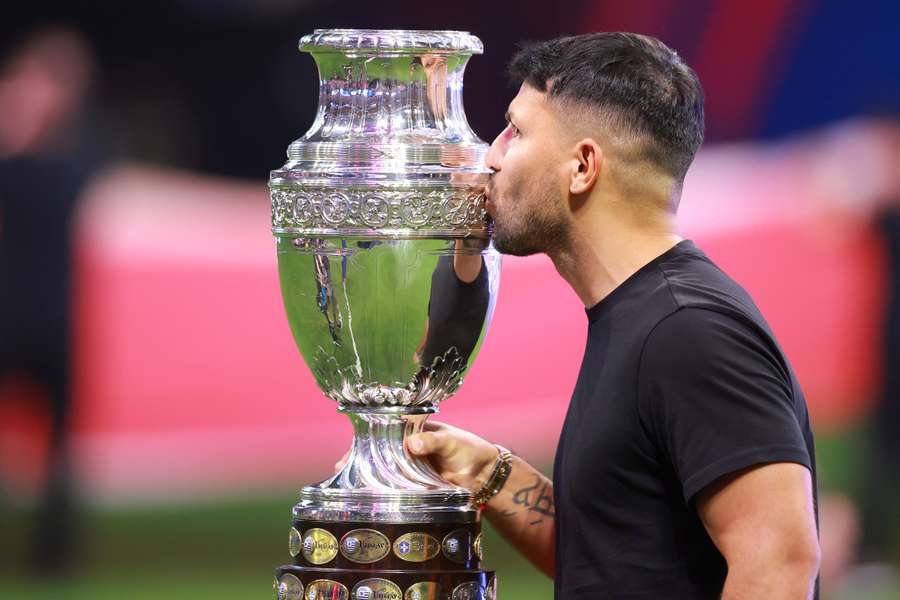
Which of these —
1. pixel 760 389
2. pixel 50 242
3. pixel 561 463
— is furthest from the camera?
pixel 50 242

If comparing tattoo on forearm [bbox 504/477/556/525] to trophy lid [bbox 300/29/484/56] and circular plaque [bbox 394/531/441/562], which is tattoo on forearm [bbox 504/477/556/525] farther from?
trophy lid [bbox 300/29/484/56]

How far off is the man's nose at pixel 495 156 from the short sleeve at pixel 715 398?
341 mm

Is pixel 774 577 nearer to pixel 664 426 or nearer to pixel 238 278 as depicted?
pixel 664 426

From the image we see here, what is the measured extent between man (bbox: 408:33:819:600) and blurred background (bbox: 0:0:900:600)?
2250 mm

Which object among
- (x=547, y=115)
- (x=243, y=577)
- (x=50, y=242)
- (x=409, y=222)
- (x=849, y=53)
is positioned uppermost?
(x=849, y=53)

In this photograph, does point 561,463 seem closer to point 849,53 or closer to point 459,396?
point 459,396

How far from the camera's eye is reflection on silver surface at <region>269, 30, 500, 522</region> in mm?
1856

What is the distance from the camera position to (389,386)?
1.92m

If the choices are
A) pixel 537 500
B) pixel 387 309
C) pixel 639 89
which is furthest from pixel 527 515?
pixel 639 89

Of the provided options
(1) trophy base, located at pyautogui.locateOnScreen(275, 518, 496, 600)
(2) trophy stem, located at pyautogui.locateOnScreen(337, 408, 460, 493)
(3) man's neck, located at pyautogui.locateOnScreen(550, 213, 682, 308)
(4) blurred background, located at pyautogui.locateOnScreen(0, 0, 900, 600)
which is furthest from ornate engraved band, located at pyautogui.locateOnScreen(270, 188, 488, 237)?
(4) blurred background, located at pyautogui.locateOnScreen(0, 0, 900, 600)

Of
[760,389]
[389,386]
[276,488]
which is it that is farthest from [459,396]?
[760,389]

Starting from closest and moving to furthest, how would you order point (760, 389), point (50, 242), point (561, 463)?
1. point (760, 389)
2. point (561, 463)
3. point (50, 242)

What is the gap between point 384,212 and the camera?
1849 millimetres

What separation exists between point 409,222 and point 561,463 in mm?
360
